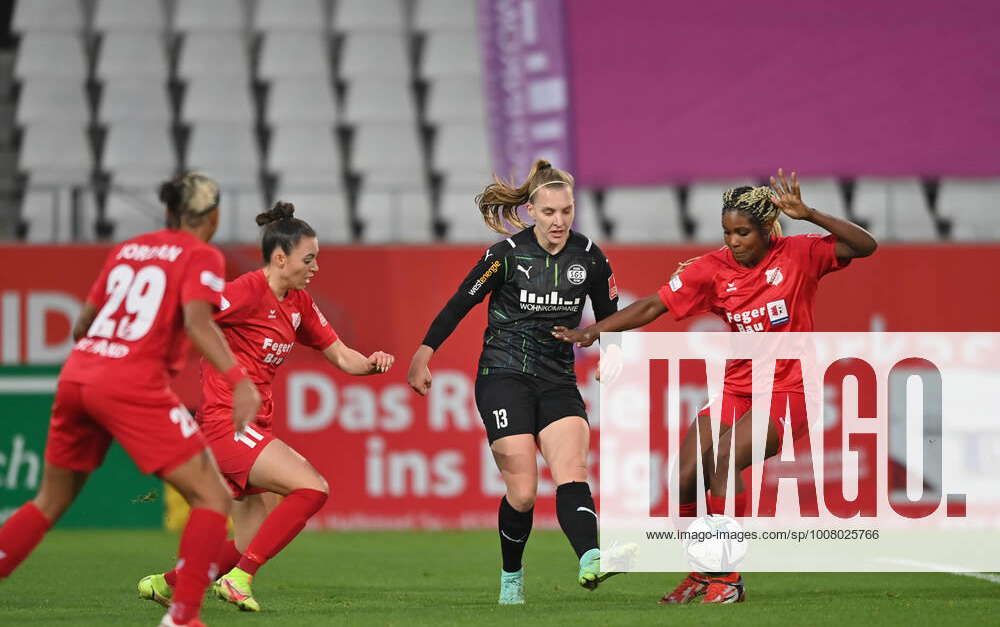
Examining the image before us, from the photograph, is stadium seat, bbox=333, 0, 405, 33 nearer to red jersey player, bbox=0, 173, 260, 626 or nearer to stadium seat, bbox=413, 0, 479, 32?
stadium seat, bbox=413, 0, 479, 32

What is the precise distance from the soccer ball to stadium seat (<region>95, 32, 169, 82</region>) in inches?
492

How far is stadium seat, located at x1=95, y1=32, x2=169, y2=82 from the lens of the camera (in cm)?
1806

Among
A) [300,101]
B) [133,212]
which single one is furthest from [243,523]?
[300,101]

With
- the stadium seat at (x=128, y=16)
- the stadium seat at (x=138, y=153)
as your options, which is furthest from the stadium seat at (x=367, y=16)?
the stadium seat at (x=138, y=153)

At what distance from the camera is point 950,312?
1438cm

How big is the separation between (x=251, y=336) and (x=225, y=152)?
401 inches

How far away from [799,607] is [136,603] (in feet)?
11.4

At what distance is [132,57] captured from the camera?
18.2 metres

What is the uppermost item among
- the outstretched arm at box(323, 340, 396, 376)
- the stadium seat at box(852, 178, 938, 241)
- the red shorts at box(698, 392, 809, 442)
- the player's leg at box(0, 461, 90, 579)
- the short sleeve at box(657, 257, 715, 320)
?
the stadium seat at box(852, 178, 938, 241)

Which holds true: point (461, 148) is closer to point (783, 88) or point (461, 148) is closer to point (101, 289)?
point (783, 88)

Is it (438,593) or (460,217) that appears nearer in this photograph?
(438,593)

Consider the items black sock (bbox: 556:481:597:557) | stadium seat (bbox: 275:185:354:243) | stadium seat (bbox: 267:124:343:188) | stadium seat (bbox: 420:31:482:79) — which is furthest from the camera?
stadium seat (bbox: 420:31:482:79)

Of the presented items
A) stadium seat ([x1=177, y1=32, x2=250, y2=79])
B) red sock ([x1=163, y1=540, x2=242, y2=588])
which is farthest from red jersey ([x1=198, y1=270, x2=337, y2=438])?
stadium seat ([x1=177, y1=32, x2=250, y2=79])

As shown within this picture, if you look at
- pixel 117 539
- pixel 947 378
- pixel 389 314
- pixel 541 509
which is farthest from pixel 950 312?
pixel 117 539
